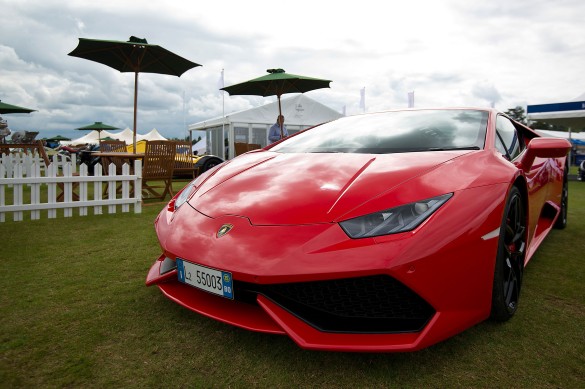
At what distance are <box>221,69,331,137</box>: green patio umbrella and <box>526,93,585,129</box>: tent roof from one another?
426 inches

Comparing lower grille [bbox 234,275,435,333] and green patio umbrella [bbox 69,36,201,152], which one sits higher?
green patio umbrella [bbox 69,36,201,152]

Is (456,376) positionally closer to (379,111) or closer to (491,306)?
(491,306)

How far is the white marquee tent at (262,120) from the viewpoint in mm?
14570

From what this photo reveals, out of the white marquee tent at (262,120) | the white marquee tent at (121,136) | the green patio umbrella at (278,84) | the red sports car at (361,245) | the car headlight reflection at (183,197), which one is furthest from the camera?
the white marquee tent at (121,136)

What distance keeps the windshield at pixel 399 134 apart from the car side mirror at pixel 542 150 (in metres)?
0.31

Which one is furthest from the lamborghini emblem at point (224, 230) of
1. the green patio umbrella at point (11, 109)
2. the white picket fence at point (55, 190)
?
the green patio umbrella at point (11, 109)

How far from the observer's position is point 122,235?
371 centimetres

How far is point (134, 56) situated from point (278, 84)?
14.1 feet

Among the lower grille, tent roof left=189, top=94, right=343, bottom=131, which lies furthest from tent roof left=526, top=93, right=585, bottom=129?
the lower grille

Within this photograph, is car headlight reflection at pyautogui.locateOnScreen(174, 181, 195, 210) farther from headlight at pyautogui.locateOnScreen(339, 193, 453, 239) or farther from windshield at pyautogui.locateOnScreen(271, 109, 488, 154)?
headlight at pyautogui.locateOnScreen(339, 193, 453, 239)

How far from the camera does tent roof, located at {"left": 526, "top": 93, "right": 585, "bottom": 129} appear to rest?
49.4 feet

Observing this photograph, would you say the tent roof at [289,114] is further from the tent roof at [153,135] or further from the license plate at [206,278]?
→ the tent roof at [153,135]

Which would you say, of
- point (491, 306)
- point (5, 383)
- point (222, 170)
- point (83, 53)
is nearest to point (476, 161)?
point (491, 306)

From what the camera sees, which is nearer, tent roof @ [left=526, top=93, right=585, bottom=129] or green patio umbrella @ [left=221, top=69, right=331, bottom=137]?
green patio umbrella @ [left=221, top=69, right=331, bottom=137]
